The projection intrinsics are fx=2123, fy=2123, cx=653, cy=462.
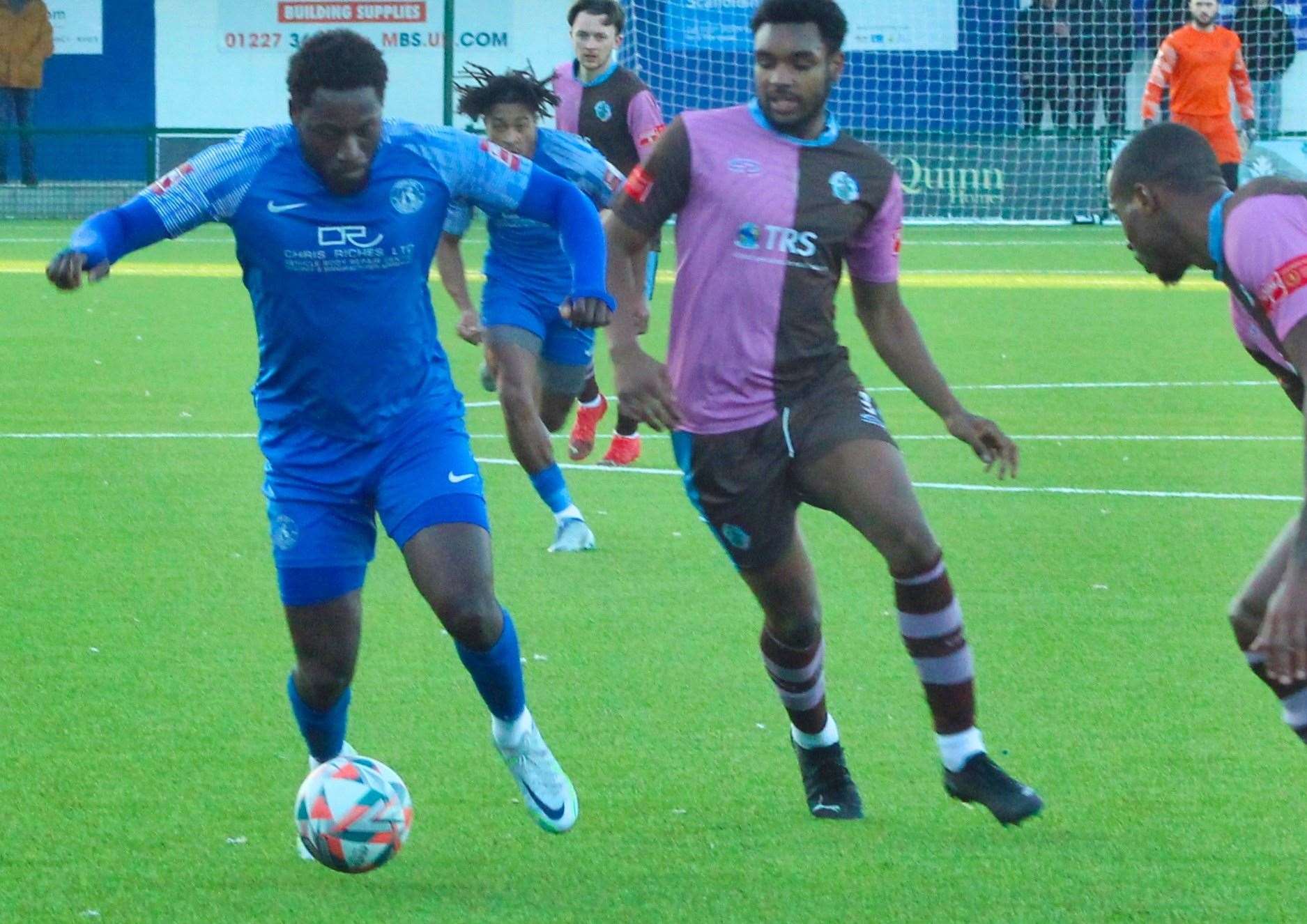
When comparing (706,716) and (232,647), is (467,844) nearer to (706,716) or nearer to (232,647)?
(706,716)

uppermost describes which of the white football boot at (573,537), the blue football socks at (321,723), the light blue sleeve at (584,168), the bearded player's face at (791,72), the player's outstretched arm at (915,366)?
the bearded player's face at (791,72)

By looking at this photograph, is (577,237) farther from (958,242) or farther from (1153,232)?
(958,242)

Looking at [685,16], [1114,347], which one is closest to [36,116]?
[685,16]

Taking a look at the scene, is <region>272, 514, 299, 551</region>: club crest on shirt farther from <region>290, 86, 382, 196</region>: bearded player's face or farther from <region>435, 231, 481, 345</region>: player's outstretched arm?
<region>435, 231, 481, 345</region>: player's outstretched arm

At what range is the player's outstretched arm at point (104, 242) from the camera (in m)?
4.75

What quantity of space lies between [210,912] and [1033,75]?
Answer: 24013mm

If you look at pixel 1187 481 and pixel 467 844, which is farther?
pixel 1187 481

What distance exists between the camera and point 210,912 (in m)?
4.70

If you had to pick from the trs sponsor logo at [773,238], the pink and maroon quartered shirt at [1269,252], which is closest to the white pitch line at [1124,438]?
the trs sponsor logo at [773,238]

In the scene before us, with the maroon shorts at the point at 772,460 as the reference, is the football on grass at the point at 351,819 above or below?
below

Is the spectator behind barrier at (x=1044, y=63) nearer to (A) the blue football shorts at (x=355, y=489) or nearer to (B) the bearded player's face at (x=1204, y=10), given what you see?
(B) the bearded player's face at (x=1204, y=10)

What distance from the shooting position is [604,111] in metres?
11.2

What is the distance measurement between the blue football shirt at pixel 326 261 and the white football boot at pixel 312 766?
2.66 feet

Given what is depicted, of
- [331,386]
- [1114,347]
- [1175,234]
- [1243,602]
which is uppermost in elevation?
[1175,234]
